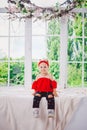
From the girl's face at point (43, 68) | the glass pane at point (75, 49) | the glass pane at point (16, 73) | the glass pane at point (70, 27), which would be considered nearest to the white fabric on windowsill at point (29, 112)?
the girl's face at point (43, 68)

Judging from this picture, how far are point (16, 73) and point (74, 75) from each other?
73 cm

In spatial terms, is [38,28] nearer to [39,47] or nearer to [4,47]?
[39,47]

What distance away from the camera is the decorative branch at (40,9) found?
3.36 metres

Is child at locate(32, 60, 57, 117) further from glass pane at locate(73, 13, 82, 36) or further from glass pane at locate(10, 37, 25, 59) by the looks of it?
glass pane at locate(73, 13, 82, 36)

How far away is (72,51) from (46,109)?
0.84 meters

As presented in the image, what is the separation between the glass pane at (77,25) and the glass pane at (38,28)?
15.0 inches

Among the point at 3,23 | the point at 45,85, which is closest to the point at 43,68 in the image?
the point at 45,85

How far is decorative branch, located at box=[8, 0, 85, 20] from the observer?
11.0ft

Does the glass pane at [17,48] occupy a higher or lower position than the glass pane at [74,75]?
higher

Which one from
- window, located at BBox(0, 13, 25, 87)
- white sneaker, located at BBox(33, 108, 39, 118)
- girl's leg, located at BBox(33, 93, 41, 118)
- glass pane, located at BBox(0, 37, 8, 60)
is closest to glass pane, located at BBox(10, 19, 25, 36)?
window, located at BBox(0, 13, 25, 87)

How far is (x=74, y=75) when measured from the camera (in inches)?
139

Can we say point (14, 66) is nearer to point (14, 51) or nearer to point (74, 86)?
point (14, 51)

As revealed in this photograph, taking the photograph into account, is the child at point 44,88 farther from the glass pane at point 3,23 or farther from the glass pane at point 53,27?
the glass pane at point 3,23

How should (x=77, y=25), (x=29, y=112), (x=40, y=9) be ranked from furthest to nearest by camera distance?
1. (x=77, y=25)
2. (x=40, y=9)
3. (x=29, y=112)
